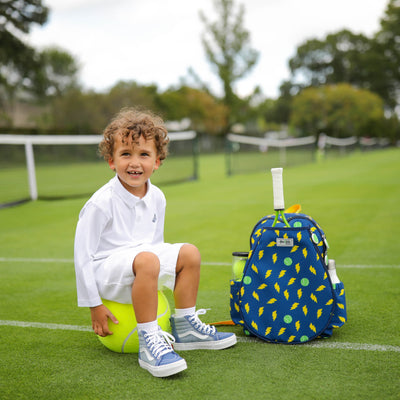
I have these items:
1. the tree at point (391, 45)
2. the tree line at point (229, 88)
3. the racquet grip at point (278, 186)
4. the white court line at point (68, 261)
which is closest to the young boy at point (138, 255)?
the racquet grip at point (278, 186)

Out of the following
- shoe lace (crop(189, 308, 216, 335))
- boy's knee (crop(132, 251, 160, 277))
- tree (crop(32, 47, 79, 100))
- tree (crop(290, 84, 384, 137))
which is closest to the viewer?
boy's knee (crop(132, 251, 160, 277))

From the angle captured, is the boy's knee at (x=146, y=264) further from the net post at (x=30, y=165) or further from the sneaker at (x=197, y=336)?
the net post at (x=30, y=165)

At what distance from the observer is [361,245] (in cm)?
614

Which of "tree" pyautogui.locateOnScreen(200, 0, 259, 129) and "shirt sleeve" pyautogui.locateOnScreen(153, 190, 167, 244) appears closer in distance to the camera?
"shirt sleeve" pyautogui.locateOnScreen(153, 190, 167, 244)

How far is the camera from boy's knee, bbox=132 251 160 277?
280cm

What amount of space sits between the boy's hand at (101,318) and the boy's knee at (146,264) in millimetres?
301

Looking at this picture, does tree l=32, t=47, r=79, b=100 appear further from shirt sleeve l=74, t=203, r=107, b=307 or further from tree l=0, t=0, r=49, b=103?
shirt sleeve l=74, t=203, r=107, b=307

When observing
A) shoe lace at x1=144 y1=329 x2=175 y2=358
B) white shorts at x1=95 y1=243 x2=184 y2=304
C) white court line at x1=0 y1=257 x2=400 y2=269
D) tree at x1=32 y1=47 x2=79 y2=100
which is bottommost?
white court line at x1=0 y1=257 x2=400 y2=269

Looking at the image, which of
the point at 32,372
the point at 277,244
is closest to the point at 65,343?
the point at 32,372

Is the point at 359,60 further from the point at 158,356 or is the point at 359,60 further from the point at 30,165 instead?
the point at 158,356

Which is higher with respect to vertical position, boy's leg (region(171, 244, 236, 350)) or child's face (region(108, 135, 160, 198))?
child's face (region(108, 135, 160, 198))

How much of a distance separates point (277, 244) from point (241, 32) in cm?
6040

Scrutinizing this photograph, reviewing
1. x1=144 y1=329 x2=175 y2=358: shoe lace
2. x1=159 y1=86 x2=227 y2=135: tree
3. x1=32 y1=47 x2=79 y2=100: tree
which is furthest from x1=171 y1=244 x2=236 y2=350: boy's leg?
x1=32 y1=47 x2=79 y2=100: tree

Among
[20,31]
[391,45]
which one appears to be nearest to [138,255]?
[20,31]
